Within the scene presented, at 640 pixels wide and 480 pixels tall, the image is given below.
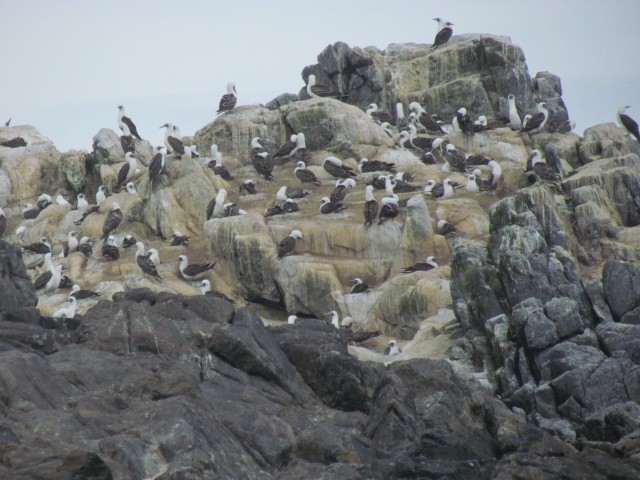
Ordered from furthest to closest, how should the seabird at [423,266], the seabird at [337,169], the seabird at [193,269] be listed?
the seabird at [337,169] → the seabird at [193,269] → the seabird at [423,266]

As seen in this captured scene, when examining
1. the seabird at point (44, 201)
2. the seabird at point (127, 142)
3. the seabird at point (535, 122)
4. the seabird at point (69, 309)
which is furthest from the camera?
the seabird at point (44, 201)

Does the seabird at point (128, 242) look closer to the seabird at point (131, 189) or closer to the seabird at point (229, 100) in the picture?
the seabird at point (131, 189)

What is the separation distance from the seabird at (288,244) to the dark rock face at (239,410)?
41.0 ft

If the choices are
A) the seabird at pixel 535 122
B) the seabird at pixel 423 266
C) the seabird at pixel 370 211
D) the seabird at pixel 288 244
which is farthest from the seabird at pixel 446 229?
the seabird at pixel 535 122

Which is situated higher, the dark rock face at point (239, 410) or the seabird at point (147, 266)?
the dark rock face at point (239, 410)

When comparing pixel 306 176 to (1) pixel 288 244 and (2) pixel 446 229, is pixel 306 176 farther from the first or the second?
(2) pixel 446 229

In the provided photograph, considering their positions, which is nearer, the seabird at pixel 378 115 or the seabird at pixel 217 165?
the seabird at pixel 217 165

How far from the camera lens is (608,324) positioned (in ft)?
79.8

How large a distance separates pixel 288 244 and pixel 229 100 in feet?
43.4

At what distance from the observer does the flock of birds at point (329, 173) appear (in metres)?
35.7

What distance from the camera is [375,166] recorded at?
42594mm

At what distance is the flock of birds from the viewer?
117ft

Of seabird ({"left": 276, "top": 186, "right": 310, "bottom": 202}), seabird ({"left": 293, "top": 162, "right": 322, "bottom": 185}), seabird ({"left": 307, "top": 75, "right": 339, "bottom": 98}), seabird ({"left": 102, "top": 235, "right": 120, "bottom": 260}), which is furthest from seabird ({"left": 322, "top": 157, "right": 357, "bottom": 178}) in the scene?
seabird ({"left": 102, "top": 235, "right": 120, "bottom": 260})

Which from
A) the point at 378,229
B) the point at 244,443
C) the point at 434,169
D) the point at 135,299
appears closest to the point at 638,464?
the point at 244,443
